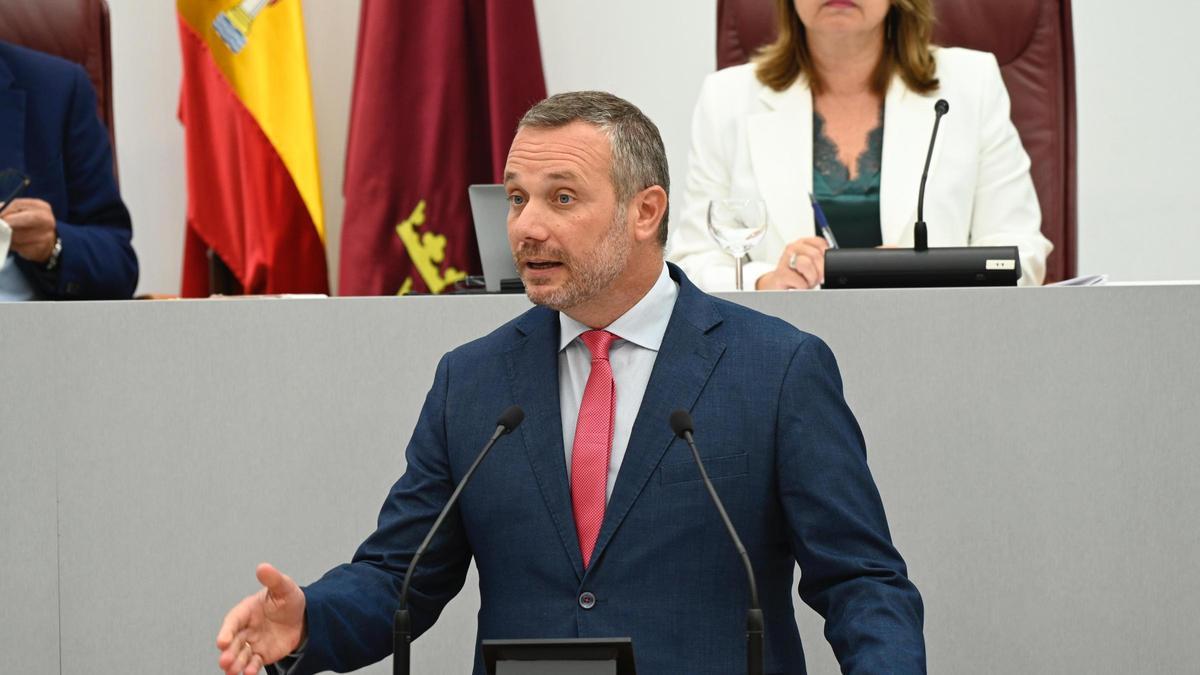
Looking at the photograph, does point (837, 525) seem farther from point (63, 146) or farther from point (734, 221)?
point (63, 146)

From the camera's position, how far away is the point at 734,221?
2.27 metres

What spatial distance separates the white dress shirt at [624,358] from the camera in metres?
1.50

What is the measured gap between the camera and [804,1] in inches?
103

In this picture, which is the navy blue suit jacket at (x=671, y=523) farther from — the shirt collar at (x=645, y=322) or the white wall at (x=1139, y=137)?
the white wall at (x=1139, y=137)

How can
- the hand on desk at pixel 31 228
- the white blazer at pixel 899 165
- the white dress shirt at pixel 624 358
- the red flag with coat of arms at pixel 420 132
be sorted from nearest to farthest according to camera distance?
the white dress shirt at pixel 624 358
the hand on desk at pixel 31 228
the white blazer at pixel 899 165
the red flag with coat of arms at pixel 420 132

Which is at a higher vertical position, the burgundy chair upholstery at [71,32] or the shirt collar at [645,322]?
the burgundy chair upholstery at [71,32]

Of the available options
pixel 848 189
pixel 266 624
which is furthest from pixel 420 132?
pixel 266 624

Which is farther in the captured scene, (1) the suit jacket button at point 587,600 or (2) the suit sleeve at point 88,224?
(2) the suit sleeve at point 88,224

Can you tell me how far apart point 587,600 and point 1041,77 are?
1.94 metres

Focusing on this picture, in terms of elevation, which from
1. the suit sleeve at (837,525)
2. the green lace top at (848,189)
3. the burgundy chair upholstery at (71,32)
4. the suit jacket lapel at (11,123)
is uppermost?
the burgundy chair upholstery at (71,32)

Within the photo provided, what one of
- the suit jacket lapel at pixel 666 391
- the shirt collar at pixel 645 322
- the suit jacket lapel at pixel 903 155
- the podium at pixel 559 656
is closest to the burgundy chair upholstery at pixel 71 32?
the suit jacket lapel at pixel 903 155

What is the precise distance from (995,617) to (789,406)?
2.22 feet

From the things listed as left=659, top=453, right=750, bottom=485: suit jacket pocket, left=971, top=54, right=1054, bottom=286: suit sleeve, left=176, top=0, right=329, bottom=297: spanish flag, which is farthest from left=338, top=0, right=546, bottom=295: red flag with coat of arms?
left=659, top=453, right=750, bottom=485: suit jacket pocket

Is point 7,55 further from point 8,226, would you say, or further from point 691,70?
point 691,70
